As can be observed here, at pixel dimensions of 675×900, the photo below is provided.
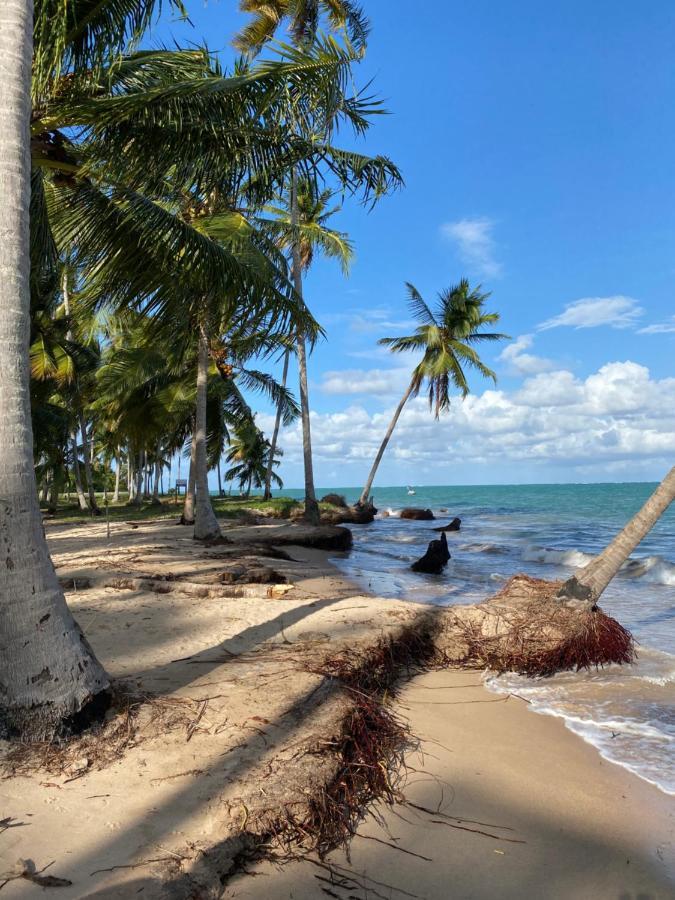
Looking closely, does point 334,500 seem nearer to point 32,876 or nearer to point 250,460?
point 250,460

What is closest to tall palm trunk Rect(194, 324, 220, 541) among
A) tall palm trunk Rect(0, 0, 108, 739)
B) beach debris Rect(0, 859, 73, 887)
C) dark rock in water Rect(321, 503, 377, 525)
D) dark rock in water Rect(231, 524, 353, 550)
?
dark rock in water Rect(231, 524, 353, 550)

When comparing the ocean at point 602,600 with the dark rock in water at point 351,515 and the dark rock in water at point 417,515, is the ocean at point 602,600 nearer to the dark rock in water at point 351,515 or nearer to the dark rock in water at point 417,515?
the dark rock in water at point 351,515

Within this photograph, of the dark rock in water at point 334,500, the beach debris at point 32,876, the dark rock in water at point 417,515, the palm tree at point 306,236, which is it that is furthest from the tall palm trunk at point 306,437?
the beach debris at point 32,876

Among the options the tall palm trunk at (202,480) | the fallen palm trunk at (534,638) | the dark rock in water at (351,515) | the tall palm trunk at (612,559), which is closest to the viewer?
the fallen palm trunk at (534,638)

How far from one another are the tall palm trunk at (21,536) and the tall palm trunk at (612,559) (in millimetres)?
5231

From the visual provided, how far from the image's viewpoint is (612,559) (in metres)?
6.76

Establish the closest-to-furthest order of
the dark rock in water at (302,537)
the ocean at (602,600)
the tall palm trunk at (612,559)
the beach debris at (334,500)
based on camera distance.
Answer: the ocean at (602,600) → the tall palm trunk at (612,559) → the dark rock in water at (302,537) → the beach debris at (334,500)

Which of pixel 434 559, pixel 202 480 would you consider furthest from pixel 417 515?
pixel 202 480

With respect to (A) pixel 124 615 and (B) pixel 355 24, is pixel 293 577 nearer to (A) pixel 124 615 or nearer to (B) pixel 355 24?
(A) pixel 124 615

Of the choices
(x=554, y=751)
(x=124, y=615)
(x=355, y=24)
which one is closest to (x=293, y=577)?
(x=124, y=615)

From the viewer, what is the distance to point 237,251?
386 inches

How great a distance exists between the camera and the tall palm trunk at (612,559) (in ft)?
21.6

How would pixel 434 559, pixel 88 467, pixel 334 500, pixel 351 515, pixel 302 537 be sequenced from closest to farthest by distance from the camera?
pixel 434 559, pixel 302 537, pixel 88 467, pixel 351 515, pixel 334 500

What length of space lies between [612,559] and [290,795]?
16.8 ft
